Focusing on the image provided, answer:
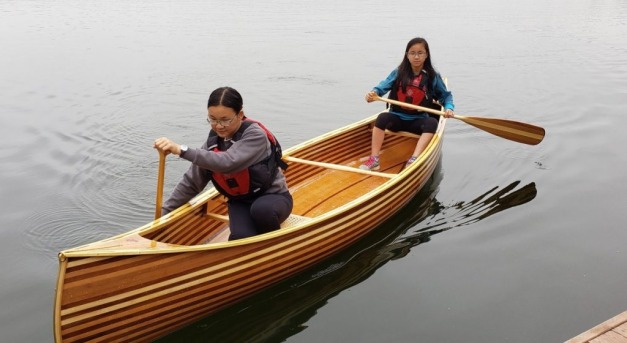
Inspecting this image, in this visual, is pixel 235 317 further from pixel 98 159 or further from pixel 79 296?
pixel 98 159

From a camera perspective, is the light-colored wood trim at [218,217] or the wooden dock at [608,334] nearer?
the wooden dock at [608,334]

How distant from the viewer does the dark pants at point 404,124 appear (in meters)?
5.73

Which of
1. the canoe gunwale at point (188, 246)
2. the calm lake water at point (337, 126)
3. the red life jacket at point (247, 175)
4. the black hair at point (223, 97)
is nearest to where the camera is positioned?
the canoe gunwale at point (188, 246)

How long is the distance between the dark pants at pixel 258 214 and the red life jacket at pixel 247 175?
71mm

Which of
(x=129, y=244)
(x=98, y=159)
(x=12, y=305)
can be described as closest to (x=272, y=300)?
(x=129, y=244)

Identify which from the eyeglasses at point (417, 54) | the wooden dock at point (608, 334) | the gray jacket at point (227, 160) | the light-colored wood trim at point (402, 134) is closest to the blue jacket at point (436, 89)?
the light-colored wood trim at point (402, 134)

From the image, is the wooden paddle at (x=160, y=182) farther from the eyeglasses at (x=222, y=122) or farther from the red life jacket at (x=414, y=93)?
the red life jacket at (x=414, y=93)

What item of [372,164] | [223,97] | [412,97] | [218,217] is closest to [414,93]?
[412,97]

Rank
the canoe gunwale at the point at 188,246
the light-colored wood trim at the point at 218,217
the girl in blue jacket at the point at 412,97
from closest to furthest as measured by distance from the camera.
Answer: the canoe gunwale at the point at 188,246
the light-colored wood trim at the point at 218,217
the girl in blue jacket at the point at 412,97

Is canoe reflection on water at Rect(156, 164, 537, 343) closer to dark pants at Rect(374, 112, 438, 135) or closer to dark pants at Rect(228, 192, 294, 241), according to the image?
dark pants at Rect(228, 192, 294, 241)

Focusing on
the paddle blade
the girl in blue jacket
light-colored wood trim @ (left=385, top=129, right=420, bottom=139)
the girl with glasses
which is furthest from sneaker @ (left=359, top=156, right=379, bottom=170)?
the girl with glasses

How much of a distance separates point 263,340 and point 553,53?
10861 millimetres

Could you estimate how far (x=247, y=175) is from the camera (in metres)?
3.67

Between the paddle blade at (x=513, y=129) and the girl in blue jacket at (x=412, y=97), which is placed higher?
the girl in blue jacket at (x=412, y=97)
